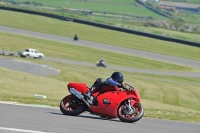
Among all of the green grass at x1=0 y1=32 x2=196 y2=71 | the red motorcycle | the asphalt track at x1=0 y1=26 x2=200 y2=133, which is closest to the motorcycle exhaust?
the red motorcycle

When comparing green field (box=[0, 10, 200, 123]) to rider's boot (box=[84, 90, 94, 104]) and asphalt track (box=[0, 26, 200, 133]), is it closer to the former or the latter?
asphalt track (box=[0, 26, 200, 133])

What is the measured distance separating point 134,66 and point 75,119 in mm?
46167

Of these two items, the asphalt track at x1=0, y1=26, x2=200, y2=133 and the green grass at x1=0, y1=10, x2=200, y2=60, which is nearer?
the asphalt track at x1=0, y1=26, x2=200, y2=133

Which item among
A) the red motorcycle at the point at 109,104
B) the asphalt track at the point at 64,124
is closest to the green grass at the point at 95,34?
the red motorcycle at the point at 109,104

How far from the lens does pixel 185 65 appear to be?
61625 mm

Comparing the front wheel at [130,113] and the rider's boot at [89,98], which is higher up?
the rider's boot at [89,98]

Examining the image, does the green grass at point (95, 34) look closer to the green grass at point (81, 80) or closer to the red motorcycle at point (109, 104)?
the green grass at point (81, 80)

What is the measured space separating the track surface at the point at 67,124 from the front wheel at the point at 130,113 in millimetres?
168

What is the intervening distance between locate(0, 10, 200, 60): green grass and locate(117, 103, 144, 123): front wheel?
55.0 m

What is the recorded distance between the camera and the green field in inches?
1115

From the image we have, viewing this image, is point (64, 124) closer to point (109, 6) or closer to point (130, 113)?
point (130, 113)

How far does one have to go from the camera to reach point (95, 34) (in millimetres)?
74188

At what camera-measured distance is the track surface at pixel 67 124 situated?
9269mm

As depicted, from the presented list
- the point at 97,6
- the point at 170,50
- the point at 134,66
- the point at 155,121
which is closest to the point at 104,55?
the point at 134,66
